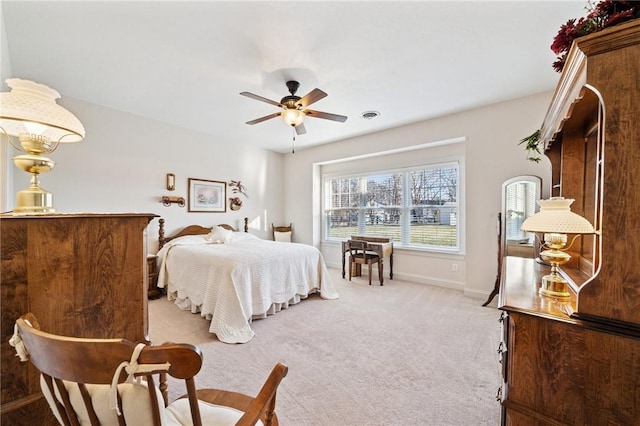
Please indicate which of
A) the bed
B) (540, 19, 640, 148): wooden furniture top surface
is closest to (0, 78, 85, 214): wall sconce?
the bed

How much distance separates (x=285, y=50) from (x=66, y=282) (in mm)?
2243

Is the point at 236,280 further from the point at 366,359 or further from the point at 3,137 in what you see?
the point at 3,137

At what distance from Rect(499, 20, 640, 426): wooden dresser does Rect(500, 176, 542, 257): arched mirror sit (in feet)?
8.91

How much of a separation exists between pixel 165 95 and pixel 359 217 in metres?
3.93

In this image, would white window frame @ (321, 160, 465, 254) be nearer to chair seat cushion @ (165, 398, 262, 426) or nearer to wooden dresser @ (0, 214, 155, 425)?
chair seat cushion @ (165, 398, 262, 426)

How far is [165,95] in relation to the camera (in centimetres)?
316

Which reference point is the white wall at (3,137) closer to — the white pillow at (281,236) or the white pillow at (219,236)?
the white pillow at (219,236)

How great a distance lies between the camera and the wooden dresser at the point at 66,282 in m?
0.92

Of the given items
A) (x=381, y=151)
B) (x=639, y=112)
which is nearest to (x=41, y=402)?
(x=639, y=112)

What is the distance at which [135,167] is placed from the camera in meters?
3.84

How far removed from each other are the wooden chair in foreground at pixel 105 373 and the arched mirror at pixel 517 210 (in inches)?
147

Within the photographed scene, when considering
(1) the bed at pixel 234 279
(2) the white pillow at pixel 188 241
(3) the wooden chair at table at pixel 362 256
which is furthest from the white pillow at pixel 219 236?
(3) the wooden chair at table at pixel 362 256

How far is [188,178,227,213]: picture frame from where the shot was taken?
14.8ft

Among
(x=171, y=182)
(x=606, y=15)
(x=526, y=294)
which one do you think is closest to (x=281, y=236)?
(x=171, y=182)
